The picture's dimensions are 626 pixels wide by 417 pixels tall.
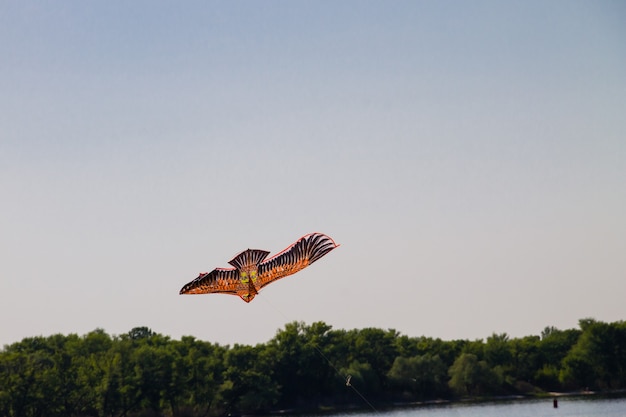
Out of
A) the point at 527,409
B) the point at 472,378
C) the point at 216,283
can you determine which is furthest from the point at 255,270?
the point at 472,378

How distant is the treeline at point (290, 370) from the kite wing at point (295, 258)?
191ft

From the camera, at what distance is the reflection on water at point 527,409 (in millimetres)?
80562

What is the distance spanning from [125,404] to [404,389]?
32.8m

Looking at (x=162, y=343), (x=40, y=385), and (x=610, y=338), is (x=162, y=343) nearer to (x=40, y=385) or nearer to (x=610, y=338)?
(x=40, y=385)

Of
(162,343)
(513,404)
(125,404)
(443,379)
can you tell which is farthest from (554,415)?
(162,343)

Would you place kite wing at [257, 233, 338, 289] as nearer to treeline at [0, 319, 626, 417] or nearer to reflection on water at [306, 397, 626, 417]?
reflection on water at [306, 397, 626, 417]

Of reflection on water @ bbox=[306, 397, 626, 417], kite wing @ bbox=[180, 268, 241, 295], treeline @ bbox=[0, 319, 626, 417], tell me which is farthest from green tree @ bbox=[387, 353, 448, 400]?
kite wing @ bbox=[180, 268, 241, 295]

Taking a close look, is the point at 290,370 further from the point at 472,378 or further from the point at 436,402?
the point at 472,378

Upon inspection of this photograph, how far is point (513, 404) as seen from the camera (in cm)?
9744

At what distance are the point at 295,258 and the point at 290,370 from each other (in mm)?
77534

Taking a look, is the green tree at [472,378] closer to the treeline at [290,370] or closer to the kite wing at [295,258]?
the treeline at [290,370]

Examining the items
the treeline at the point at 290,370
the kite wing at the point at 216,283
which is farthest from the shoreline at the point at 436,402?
the kite wing at the point at 216,283

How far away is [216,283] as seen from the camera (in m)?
36.7

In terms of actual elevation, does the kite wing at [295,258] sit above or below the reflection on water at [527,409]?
above
